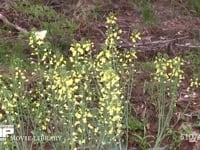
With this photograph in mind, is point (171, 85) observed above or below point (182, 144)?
above

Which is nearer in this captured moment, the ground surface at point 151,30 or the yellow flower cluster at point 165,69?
the yellow flower cluster at point 165,69

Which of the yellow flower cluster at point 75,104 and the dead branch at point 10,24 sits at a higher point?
the dead branch at point 10,24

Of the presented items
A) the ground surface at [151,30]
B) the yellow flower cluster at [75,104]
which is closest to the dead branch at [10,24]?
the ground surface at [151,30]

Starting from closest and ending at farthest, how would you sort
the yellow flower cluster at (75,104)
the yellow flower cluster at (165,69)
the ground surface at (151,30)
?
the yellow flower cluster at (75,104), the yellow flower cluster at (165,69), the ground surface at (151,30)

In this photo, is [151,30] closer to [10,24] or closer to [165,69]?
[10,24]

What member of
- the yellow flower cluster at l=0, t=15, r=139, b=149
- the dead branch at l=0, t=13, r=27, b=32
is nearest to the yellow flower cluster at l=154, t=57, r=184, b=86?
the yellow flower cluster at l=0, t=15, r=139, b=149

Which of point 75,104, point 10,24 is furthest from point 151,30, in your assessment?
point 75,104

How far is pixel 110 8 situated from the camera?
5910mm

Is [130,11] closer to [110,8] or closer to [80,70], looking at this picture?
[110,8]

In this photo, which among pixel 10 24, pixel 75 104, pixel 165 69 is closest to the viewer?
pixel 75 104

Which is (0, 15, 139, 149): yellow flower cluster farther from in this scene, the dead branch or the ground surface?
the dead branch

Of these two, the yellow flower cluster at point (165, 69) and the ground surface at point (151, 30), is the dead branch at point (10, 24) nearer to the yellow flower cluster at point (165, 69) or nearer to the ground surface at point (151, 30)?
the ground surface at point (151, 30)

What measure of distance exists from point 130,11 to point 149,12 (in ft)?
0.60

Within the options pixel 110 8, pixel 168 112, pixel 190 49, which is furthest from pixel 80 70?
pixel 110 8
